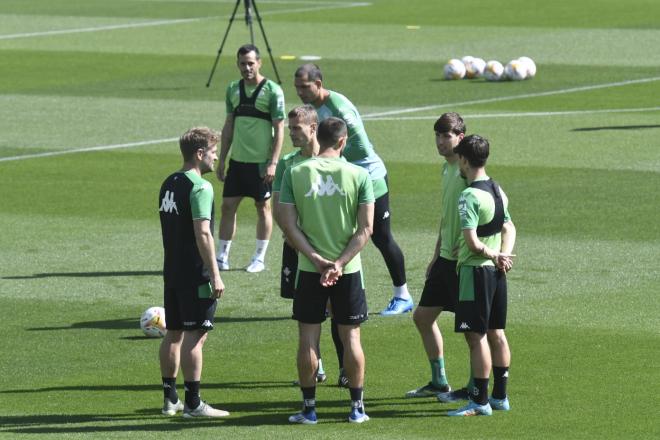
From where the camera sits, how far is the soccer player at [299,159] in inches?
457

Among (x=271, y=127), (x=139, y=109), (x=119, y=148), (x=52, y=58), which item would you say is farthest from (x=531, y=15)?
Result: (x=271, y=127)

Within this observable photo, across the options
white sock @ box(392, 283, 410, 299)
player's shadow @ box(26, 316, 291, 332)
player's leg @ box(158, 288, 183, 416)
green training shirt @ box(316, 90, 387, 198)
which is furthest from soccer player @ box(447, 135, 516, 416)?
player's shadow @ box(26, 316, 291, 332)

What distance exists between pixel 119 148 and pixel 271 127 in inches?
351

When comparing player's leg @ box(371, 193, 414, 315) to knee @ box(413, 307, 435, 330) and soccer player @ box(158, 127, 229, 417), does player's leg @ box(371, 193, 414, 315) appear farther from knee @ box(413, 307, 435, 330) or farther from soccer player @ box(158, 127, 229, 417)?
soccer player @ box(158, 127, 229, 417)

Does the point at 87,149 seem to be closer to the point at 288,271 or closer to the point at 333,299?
the point at 288,271

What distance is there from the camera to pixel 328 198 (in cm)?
1106

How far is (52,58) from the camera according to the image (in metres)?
40.7

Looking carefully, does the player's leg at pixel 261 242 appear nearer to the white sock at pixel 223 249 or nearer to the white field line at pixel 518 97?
the white sock at pixel 223 249

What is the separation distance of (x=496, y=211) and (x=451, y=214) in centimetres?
50

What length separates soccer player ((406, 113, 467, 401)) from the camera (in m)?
11.8

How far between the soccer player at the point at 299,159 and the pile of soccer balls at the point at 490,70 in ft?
74.7

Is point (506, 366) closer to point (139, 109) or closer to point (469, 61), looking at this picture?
point (139, 109)

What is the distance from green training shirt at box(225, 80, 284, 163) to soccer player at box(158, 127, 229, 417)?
6.06 metres

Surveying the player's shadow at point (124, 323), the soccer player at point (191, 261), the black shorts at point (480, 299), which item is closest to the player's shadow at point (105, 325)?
the player's shadow at point (124, 323)
